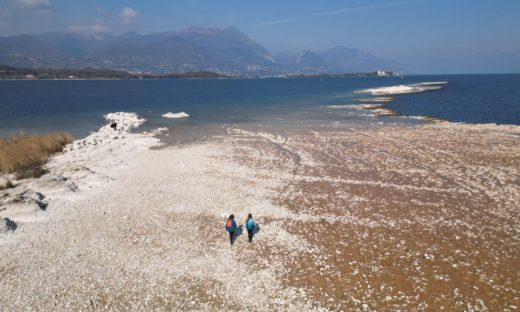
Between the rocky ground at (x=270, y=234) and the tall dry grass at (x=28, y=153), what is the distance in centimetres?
183

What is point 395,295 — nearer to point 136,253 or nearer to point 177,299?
point 177,299

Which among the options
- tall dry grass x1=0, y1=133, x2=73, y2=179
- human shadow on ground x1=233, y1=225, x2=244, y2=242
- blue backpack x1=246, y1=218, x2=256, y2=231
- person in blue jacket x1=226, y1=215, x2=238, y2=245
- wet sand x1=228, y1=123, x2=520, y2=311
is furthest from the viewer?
tall dry grass x1=0, y1=133, x2=73, y2=179

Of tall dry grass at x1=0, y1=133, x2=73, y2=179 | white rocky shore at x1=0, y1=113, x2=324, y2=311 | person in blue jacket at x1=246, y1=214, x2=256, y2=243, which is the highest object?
tall dry grass at x1=0, y1=133, x2=73, y2=179

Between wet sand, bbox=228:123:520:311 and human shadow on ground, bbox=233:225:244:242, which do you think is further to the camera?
human shadow on ground, bbox=233:225:244:242

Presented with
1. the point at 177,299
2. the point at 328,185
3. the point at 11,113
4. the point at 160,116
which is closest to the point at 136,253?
the point at 177,299

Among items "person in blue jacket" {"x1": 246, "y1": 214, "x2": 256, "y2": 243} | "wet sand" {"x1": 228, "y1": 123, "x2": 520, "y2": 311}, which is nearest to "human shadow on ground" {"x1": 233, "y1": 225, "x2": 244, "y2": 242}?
"person in blue jacket" {"x1": 246, "y1": 214, "x2": 256, "y2": 243}

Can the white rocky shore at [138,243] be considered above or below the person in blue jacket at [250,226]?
below

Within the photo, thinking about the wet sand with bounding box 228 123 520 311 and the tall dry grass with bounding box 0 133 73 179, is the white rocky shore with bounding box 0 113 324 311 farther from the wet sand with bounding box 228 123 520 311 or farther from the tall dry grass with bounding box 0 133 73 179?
the wet sand with bounding box 228 123 520 311

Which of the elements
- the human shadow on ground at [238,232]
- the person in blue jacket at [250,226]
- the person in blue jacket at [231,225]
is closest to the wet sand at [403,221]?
the person in blue jacket at [250,226]

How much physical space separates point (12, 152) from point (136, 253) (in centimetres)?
2391

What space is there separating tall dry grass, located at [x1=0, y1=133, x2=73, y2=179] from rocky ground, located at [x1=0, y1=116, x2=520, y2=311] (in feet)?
6.01

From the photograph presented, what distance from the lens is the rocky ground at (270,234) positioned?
14445 millimetres

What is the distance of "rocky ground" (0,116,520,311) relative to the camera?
47.4ft

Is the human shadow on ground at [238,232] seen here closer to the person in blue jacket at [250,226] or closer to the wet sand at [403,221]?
the person in blue jacket at [250,226]
